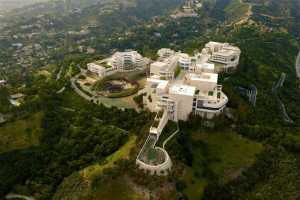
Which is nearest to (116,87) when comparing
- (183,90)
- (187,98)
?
(183,90)

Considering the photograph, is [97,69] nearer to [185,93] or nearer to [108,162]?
[185,93]

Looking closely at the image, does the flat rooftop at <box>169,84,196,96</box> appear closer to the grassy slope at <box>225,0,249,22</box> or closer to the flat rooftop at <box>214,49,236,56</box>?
the flat rooftop at <box>214,49,236,56</box>

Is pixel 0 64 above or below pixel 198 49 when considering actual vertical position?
below

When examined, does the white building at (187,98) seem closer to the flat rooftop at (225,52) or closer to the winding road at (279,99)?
the flat rooftop at (225,52)

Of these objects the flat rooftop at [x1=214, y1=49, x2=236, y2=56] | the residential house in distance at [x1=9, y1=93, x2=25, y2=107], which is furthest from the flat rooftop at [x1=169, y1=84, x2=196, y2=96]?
the residential house in distance at [x1=9, y1=93, x2=25, y2=107]

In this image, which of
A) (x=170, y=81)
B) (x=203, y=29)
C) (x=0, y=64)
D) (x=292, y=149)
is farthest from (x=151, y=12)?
(x=292, y=149)

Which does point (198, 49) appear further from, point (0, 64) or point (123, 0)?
point (123, 0)
